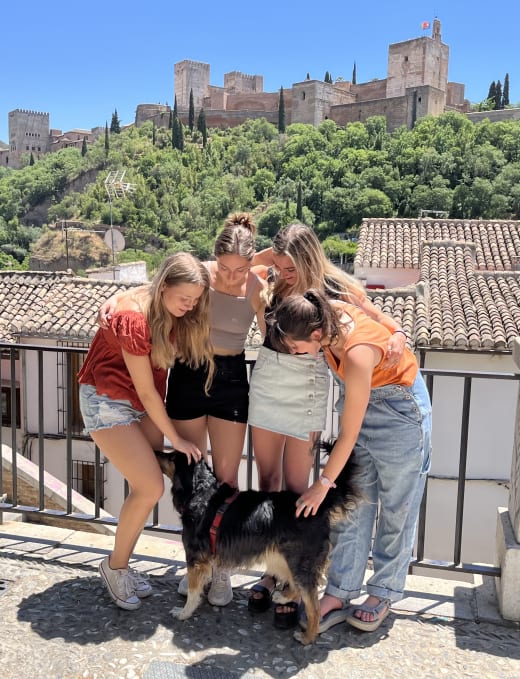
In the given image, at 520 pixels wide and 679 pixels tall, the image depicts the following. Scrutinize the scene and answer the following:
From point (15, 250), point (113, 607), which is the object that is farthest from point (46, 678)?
point (15, 250)

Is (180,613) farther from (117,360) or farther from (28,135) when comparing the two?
(28,135)

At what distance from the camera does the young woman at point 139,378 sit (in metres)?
2.64

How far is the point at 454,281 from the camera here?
16.5 m

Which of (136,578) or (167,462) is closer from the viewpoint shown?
(167,462)

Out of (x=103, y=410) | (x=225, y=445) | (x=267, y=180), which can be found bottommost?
(x=225, y=445)

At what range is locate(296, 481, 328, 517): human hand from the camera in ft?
8.43

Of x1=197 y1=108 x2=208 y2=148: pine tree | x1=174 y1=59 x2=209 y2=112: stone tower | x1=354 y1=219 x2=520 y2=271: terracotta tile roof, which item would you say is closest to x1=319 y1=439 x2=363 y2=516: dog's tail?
x1=354 y1=219 x2=520 y2=271: terracotta tile roof

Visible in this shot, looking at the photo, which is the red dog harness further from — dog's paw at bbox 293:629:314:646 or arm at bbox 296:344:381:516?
dog's paw at bbox 293:629:314:646

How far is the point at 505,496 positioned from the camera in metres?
12.1

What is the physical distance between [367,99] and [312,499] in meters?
88.5

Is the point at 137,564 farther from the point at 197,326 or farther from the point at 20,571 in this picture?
the point at 197,326

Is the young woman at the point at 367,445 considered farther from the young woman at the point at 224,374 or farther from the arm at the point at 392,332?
the young woman at the point at 224,374

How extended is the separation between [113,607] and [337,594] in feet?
3.42

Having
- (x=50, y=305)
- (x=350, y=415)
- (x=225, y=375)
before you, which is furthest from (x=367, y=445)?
(x=50, y=305)
